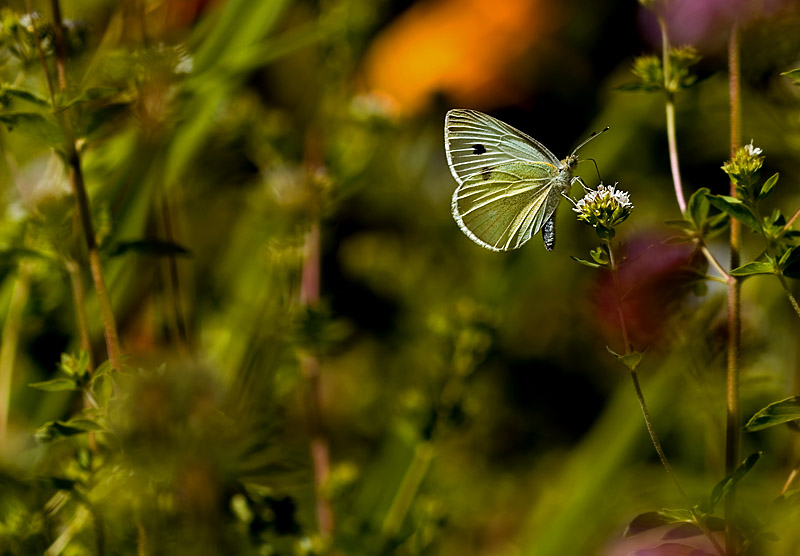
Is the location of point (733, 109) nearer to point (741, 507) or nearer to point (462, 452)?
point (741, 507)

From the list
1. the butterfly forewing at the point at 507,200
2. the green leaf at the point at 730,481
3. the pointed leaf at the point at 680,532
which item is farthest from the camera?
the butterfly forewing at the point at 507,200

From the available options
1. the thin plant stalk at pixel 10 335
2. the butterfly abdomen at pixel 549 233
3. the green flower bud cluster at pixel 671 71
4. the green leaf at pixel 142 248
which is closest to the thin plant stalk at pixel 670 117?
the green flower bud cluster at pixel 671 71

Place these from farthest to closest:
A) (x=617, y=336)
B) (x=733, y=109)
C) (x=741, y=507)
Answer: (x=617, y=336), (x=741, y=507), (x=733, y=109)

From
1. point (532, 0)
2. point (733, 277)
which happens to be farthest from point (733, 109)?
point (532, 0)

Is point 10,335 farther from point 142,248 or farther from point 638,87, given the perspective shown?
point 638,87

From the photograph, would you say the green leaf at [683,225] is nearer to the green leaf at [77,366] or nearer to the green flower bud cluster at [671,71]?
the green flower bud cluster at [671,71]
